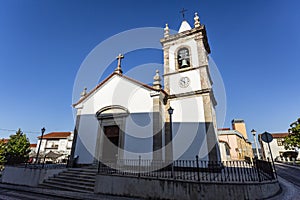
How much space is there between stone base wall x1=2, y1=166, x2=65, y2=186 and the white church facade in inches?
101

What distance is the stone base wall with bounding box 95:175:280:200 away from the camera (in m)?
5.08

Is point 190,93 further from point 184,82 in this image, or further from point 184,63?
point 184,63

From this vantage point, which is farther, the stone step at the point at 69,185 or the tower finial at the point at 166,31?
the tower finial at the point at 166,31

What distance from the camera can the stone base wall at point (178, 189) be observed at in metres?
5.08

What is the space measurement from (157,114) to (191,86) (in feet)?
11.7

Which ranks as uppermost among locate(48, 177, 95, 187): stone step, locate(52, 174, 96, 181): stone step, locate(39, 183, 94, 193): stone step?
locate(52, 174, 96, 181): stone step

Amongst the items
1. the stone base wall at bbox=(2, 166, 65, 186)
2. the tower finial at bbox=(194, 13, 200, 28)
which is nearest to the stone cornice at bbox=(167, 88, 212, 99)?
the tower finial at bbox=(194, 13, 200, 28)

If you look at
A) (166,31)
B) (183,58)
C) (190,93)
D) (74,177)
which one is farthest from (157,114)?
(166,31)

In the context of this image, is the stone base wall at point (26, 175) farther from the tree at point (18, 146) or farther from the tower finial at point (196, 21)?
the tree at point (18, 146)

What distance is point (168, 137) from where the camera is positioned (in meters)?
10.6

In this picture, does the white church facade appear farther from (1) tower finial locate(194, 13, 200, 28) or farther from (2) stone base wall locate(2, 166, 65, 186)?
(2) stone base wall locate(2, 166, 65, 186)

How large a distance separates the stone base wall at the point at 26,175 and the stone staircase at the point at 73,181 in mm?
327

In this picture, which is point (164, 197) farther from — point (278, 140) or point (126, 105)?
point (278, 140)

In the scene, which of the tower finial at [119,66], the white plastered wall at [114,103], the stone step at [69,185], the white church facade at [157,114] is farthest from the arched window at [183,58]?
the stone step at [69,185]
